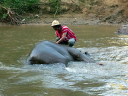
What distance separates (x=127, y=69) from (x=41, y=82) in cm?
196

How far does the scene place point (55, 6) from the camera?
19109 millimetres

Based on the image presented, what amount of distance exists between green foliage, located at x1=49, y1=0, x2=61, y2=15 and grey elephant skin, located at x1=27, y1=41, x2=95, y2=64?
11.9 m

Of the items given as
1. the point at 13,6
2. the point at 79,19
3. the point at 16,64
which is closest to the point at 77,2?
the point at 79,19

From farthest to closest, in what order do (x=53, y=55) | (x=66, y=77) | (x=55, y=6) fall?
(x=55, y=6)
(x=53, y=55)
(x=66, y=77)

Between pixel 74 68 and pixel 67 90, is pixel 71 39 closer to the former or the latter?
pixel 74 68

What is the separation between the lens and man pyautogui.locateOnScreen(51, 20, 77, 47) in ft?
23.5

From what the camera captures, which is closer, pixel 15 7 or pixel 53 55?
pixel 53 55

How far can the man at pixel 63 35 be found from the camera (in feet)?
23.5

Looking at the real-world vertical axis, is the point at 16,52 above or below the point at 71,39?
below

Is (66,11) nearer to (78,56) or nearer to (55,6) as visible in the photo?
(55,6)

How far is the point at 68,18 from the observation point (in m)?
18.0

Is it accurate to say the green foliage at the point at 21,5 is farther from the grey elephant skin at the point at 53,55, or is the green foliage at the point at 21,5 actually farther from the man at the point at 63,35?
the grey elephant skin at the point at 53,55

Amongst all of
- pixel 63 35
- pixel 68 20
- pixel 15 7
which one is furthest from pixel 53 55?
pixel 15 7

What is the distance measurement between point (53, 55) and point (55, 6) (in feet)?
43.3
